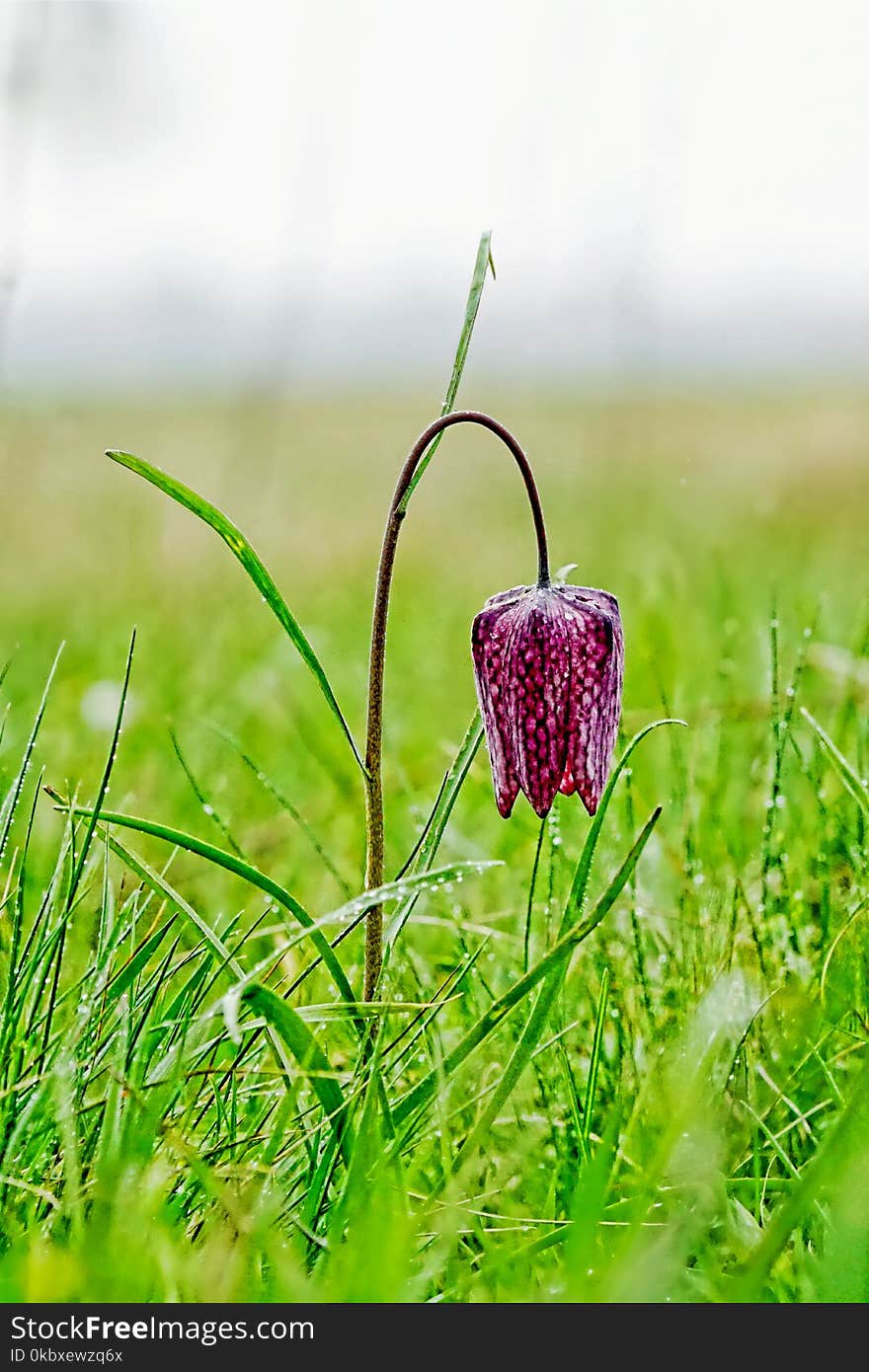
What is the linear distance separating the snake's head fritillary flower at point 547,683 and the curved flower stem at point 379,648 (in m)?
0.03

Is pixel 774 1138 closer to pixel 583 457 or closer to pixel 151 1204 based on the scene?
pixel 151 1204

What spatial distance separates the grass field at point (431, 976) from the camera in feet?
2.34

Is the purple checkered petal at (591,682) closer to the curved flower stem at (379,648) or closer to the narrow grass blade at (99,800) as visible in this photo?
the curved flower stem at (379,648)

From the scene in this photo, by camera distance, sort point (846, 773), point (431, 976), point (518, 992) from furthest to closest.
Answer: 1. point (431, 976)
2. point (846, 773)
3. point (518, 992)

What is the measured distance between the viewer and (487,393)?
4426 mm

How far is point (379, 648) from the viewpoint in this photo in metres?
0.84

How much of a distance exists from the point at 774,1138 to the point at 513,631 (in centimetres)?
34

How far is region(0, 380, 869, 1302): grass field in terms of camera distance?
2.34ft

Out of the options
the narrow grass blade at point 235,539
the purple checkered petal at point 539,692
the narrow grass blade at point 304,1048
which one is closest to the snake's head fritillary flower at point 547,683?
the purple checkered petal at point 539,692

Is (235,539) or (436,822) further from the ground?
(235,539)

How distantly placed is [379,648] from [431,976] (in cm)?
45

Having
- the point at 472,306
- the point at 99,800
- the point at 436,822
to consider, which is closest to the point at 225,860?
the point at 99,800

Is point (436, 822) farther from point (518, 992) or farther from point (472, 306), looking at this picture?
point (472, 306)
